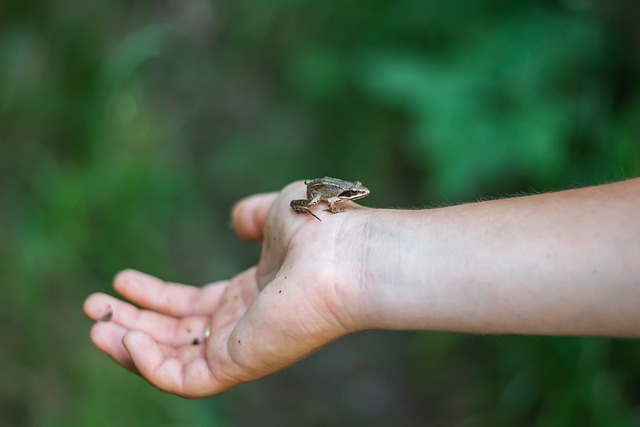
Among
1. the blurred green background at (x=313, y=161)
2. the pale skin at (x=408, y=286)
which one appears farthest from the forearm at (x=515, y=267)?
the blurred green background at (x=313, y=161)

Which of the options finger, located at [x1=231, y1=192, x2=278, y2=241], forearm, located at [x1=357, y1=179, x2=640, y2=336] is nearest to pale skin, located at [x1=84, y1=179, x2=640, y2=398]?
forearm, located at [x1=357, y1=179, x2=640, y2=336]

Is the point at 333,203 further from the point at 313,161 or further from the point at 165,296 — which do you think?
the point at 313,161

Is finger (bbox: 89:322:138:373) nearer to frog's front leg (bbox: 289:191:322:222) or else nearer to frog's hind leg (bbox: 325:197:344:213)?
frog's front leg (bbox: 289:191:322:222)

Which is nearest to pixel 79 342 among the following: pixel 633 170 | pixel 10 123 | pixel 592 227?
pixel 10 123

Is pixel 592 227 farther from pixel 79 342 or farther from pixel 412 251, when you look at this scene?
pixel 79 342

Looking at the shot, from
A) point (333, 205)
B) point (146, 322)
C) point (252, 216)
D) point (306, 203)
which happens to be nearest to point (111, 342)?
point (146, 322)
